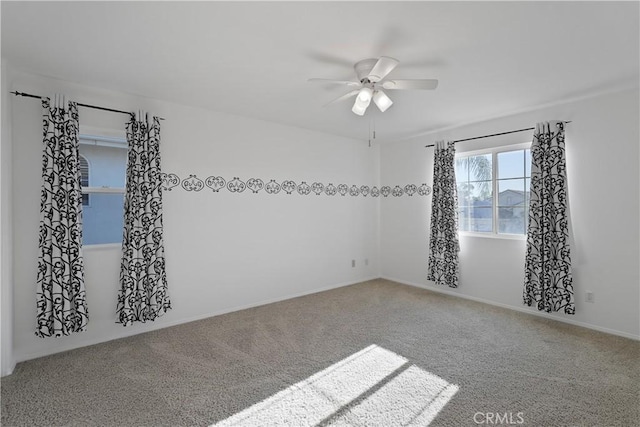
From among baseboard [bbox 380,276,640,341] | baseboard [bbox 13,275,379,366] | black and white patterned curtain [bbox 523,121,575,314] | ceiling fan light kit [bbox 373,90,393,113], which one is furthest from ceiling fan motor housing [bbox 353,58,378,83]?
baseboard [bbox 380,276,640,341]

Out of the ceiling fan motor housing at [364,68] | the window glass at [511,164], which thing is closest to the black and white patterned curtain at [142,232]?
the ceiling fan motor housing at [364,68]

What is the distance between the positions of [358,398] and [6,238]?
290cm

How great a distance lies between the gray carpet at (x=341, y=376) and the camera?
6.59ft

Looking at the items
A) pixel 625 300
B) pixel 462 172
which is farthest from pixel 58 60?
pixel 625 300

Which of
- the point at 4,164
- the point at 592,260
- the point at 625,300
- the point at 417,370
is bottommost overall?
the point at 417,370

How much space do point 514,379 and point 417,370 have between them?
27.5 inches

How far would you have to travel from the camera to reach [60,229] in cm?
274

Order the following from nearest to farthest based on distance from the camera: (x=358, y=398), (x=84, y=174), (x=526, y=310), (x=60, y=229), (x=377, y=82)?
(x=358, y=398) → (x=377, y=82) → (x=60, y=229) → (x=84, y=174) → (x=526, y=310)

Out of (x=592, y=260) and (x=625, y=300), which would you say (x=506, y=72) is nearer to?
(x=592, y=260)

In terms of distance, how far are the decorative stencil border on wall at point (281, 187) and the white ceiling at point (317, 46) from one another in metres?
0.89

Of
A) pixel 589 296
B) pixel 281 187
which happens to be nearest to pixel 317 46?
pixel 281 187

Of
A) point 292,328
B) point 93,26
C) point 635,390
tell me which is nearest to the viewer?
point 93,26

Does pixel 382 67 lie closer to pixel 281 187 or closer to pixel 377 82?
pixel 377 82

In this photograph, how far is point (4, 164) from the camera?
2.46 meters
